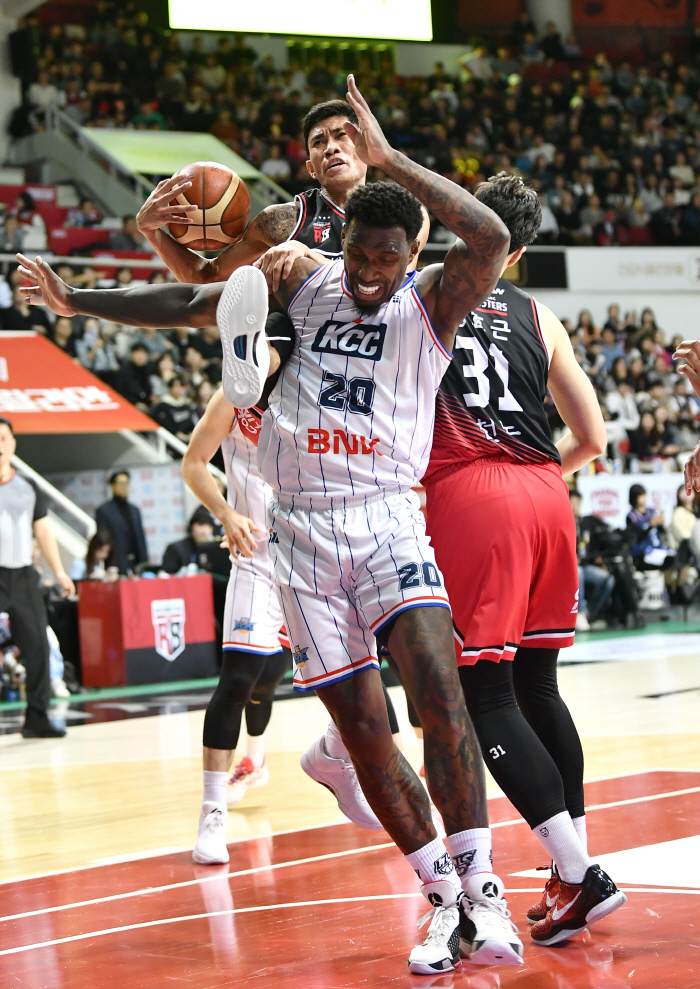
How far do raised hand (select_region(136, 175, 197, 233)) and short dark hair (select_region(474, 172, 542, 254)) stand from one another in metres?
0.99

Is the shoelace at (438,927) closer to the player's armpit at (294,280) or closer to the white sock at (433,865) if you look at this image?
the white sock at (433,865)

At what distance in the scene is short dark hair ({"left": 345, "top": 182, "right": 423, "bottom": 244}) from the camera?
3.41m

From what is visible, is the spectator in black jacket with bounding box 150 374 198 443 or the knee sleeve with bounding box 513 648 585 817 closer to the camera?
the knee sleeve with bounding box 513 648 585 817

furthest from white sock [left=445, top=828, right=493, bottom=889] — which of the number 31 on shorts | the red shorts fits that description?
the number 31 on shorts

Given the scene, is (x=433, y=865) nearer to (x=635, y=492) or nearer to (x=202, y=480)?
(x=202, y=480)

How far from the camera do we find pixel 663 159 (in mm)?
24469

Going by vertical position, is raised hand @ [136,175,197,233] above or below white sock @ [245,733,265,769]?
above

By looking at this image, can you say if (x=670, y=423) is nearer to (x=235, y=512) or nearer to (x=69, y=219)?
(x=69, y=219)

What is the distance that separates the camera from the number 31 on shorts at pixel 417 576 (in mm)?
3393

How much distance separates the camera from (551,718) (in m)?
3.80

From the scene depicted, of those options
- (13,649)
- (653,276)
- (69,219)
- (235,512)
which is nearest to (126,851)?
(235,512)

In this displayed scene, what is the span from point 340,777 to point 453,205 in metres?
2.27

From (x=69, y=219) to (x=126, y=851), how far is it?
15562 mm

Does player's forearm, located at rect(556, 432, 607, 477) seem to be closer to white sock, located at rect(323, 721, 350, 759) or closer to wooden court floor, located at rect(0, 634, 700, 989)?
white sock, located at rect(323, 721, 350, 759)
